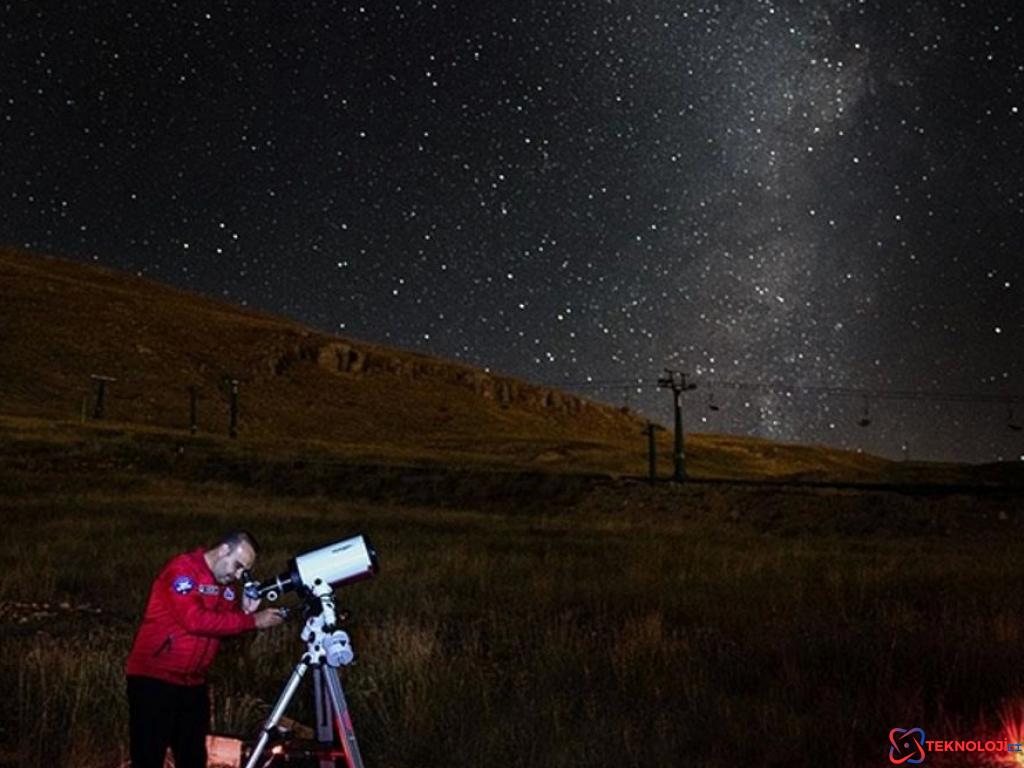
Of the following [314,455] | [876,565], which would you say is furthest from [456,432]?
[876,565]

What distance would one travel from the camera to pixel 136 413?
88.9 metres

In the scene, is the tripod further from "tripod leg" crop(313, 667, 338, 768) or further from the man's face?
the man's face

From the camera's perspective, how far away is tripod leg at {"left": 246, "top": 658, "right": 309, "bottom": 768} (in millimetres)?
4695

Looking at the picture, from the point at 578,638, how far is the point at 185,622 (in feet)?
21.9

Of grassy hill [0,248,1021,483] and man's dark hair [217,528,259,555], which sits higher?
grassy hill [0,248,1021,483]

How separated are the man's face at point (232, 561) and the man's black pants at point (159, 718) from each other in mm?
692

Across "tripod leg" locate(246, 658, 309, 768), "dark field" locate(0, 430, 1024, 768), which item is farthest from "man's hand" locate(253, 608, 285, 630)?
"dark field" locate(0, 430, 1024, 768)

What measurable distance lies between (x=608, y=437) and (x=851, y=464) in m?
35.1

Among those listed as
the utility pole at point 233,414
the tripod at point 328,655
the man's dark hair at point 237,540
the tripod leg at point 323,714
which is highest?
the utility pole at point 233,414

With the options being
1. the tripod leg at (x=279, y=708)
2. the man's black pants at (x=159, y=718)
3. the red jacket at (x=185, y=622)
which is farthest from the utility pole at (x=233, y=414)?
the tripod leg at (x=279, y=708)

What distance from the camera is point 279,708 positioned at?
4758mm

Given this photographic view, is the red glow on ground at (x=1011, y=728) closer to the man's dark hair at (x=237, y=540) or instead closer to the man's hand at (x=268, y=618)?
the man's hand at (x=268, y=618)

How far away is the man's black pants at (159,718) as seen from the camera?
539cm

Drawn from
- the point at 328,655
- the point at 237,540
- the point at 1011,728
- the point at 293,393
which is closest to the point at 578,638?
the point at 1011,728
